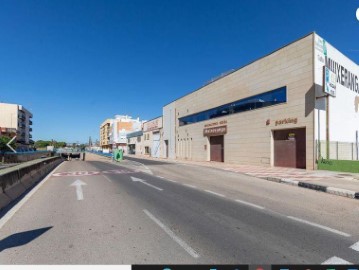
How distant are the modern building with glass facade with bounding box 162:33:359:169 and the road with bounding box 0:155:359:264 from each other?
1209 cm

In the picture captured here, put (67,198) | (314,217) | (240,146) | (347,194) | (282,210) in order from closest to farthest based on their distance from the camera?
(314,217), (282,210), (67,198), (347,194), (240,146)

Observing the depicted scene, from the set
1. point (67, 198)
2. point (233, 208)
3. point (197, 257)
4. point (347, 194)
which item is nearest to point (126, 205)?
point (67, 198)

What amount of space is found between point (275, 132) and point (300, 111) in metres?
3.29

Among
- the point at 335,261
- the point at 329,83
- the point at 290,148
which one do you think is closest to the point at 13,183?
the point at 335,261

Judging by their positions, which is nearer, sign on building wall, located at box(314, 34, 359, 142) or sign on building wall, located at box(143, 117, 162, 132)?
sign on building wall, located at box(314, 34, 359, 142)

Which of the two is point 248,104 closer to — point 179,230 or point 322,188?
point 322,188

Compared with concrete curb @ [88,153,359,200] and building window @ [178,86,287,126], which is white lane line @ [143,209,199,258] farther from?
building window @ [178,86,287,126]

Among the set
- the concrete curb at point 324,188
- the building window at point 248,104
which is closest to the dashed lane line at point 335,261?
the concrete curb at point 324,188

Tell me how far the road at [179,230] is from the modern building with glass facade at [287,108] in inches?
476

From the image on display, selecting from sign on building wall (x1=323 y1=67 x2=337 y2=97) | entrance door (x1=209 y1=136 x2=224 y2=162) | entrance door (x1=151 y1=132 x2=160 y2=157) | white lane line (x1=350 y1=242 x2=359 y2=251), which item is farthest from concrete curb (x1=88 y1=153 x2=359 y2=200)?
entrance door (x1=151 y1=132 x2=160 y2=157)

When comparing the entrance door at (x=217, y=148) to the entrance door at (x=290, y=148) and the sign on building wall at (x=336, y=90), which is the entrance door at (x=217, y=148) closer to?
the entrance door at (x=290, y=148)

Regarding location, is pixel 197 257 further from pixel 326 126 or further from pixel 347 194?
pixel 326 126

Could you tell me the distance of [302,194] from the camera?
9922mm

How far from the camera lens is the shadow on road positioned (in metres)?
4.51
